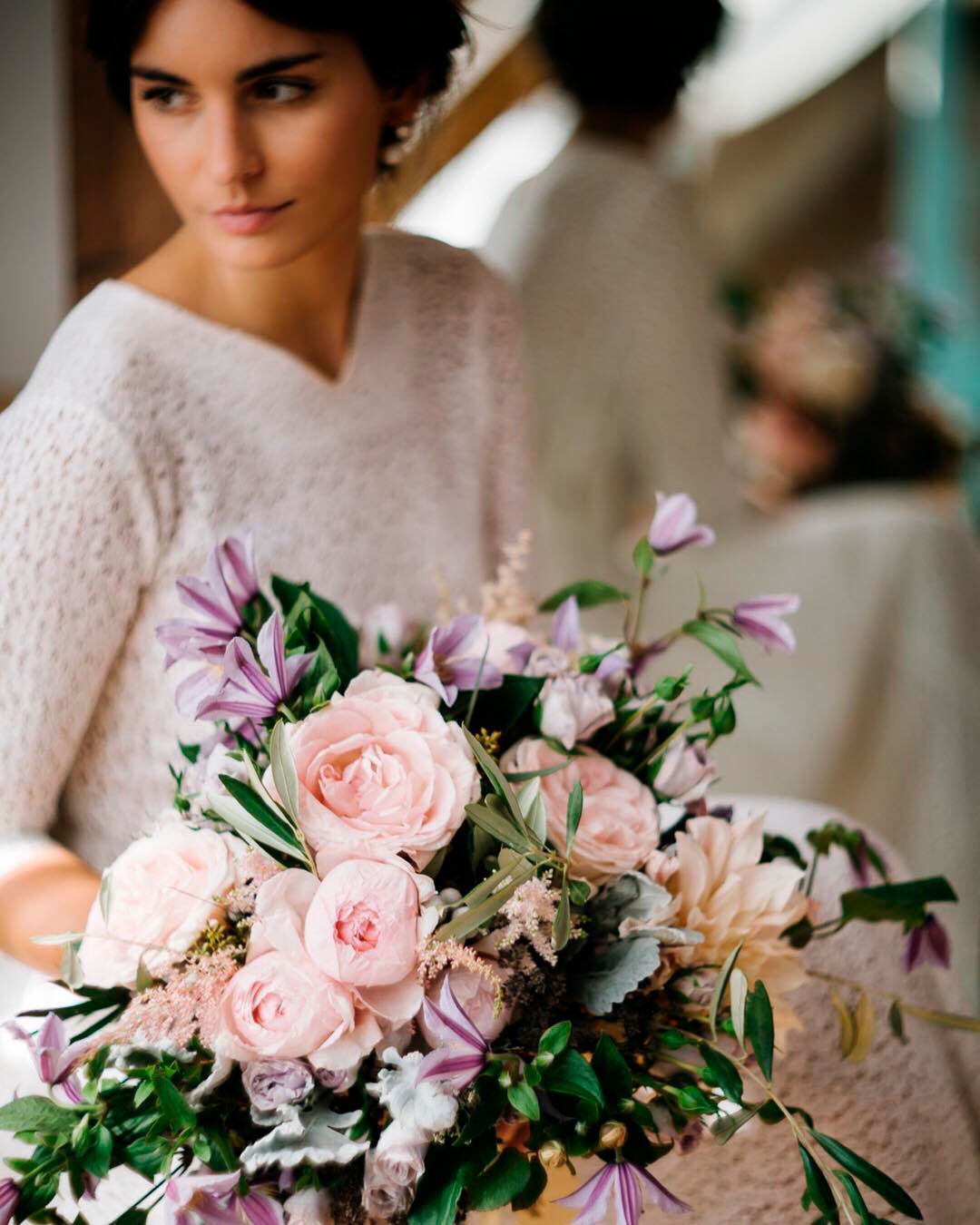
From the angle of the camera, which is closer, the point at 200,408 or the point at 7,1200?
the point at 7,1200

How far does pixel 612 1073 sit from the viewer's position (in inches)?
21.9

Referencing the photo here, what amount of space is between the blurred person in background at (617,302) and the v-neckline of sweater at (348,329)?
1.75ft

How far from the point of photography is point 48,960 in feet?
2.33

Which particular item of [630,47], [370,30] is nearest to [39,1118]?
[370,30]

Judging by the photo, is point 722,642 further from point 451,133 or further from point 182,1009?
point 451,133

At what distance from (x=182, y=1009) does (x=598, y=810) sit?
0.22m

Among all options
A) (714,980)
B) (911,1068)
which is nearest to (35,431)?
(714,980)

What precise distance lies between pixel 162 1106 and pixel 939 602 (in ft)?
4.13

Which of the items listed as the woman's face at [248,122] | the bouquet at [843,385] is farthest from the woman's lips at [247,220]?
the bouquet at [843,385]

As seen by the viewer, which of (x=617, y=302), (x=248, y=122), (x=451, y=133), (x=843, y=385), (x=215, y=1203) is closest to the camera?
(x=215, y=1203)

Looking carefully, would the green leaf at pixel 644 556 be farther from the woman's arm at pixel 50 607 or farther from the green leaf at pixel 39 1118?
the green leaf at pixel 39 1118

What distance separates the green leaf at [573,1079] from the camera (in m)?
0.53

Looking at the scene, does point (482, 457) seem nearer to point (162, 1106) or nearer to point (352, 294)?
point (352, 294)

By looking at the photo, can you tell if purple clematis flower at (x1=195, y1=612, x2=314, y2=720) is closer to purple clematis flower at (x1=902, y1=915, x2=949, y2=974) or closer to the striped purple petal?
the striped purple petal
